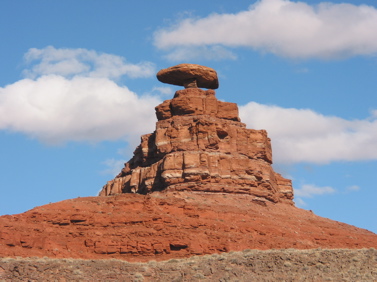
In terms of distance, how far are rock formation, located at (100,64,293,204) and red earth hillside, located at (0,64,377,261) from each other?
88 mm

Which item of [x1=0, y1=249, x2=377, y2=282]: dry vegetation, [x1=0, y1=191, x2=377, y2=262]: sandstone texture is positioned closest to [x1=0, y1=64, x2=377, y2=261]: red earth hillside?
[x1=0, y1=191, x2=377, y2=262]: sandstone texture

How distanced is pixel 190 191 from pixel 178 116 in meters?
8.48

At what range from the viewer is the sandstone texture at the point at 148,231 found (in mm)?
69000

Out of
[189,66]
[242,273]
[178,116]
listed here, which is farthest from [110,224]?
[189,66]

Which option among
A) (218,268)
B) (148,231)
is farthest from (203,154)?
(218,268)

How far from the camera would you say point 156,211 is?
7381cm

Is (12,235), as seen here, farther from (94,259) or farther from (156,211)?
(156,211)

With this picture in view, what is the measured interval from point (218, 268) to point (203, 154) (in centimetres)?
1854

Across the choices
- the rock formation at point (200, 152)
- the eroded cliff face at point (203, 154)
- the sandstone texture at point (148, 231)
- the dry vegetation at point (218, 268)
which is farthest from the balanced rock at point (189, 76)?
the dry vegetation at point (218, 268)

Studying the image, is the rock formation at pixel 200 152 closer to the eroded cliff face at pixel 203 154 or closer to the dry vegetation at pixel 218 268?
the eroded cliff face at pixel 203 154

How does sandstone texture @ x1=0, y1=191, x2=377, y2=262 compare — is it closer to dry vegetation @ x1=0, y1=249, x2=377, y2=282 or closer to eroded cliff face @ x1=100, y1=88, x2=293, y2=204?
dry vegetation @ x1=0, y1=249, x2=377, y2=282

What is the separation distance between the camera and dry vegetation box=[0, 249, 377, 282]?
63.9 metres

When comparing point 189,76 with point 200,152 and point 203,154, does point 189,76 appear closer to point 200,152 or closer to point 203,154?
point 200,152

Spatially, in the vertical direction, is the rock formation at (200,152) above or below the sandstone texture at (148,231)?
above
